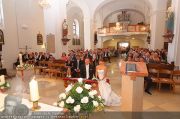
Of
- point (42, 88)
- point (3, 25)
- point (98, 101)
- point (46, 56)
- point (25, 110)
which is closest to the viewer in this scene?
point (25, 110)

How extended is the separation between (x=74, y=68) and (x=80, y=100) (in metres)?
7.08

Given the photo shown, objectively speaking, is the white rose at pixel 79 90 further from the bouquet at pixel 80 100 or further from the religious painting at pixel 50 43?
the religious painting at pixel 50 43

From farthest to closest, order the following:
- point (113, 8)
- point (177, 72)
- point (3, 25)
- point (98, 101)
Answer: point (113, 8) → point (3, 25) → point (177, 72) → point (98, 101)

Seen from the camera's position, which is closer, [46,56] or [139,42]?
[46,56]

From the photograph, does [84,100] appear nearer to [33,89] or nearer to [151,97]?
[33,89]

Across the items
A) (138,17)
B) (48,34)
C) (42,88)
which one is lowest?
(42,88)

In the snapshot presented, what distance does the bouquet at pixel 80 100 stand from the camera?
1.93 meters

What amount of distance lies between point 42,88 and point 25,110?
5.77 m

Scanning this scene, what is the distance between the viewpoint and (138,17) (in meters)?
28.7

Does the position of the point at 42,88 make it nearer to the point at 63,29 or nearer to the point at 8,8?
the point at 63,29

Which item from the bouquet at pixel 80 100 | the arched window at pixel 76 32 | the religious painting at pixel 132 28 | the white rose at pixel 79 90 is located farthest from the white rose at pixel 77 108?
the religious painting at pixel 132 28

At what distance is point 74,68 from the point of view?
9.01 meters

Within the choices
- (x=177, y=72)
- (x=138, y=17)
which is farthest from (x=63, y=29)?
(x=138, y=17)

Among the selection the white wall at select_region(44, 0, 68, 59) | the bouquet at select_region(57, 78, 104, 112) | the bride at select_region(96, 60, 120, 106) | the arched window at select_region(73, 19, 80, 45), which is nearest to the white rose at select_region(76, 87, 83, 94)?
the bouquet at select_region(57, 78, 104, 112)
